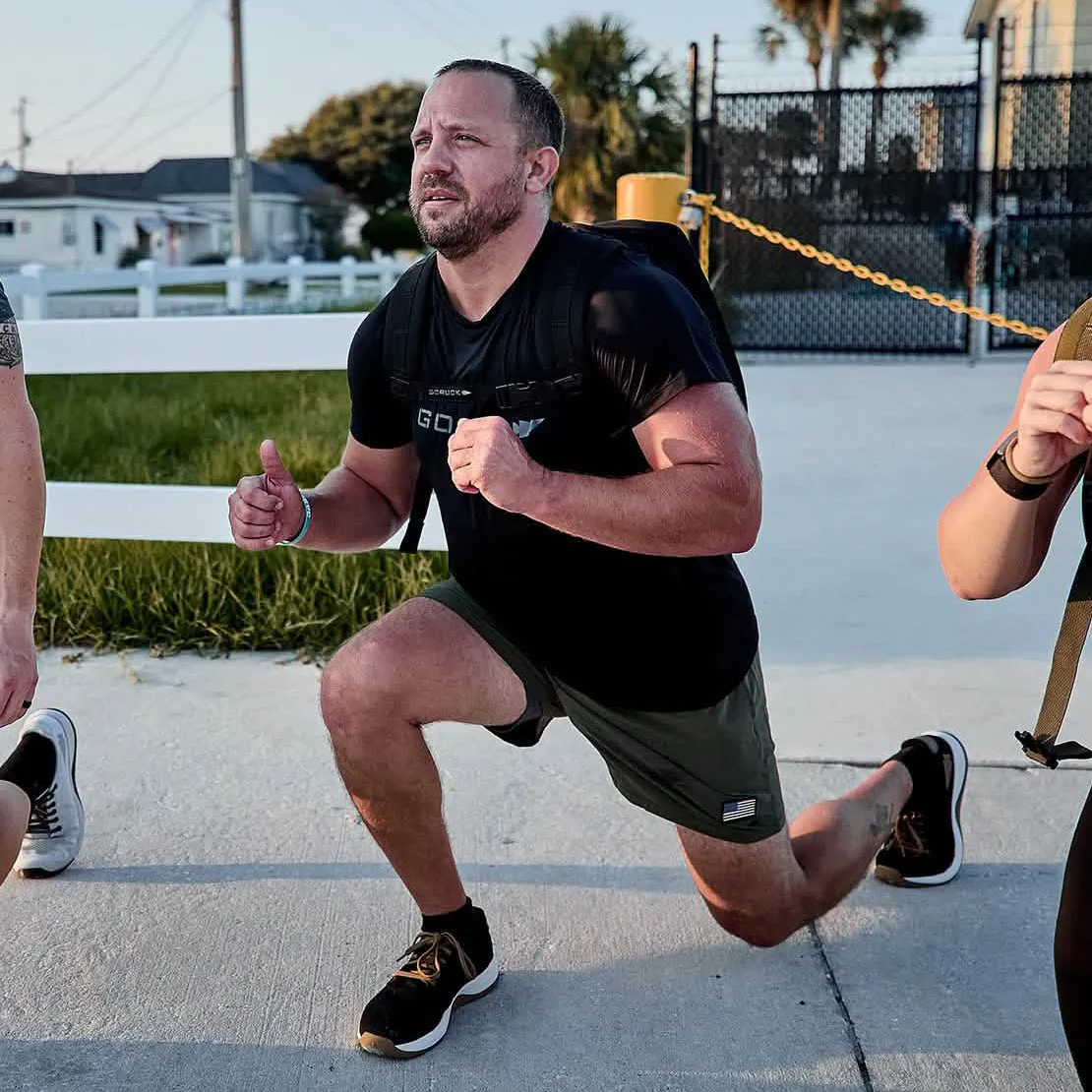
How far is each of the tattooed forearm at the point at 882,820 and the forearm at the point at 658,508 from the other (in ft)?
2.83

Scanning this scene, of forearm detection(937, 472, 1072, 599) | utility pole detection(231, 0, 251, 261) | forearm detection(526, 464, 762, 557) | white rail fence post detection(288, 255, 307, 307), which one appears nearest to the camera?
forearm detection(937, 472, 1072, 599)

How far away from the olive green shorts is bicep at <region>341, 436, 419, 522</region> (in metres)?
0.36

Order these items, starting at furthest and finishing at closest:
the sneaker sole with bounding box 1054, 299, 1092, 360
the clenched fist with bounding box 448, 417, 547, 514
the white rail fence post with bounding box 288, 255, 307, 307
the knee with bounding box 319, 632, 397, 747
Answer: the white rail fence post with bounding box 288, 255, 307, 307
the knee with bounding box 319, 632, 397, 747
the clenched fist with bounding box 448, 417, 547, 514
the sneaker sole with bounding box 1054, 299, 1092, 360

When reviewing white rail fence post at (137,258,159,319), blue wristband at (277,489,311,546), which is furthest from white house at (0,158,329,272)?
blue wristband at (277,489,311,546)

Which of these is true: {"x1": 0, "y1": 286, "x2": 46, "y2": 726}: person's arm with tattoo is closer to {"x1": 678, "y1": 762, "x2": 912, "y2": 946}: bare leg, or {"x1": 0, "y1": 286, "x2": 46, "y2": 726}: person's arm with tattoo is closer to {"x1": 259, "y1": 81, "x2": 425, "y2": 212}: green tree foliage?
{"x1": 678, "y1": 762, "x2": 912, "y2": 946}: bare leg

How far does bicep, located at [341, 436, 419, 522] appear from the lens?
296 centimetres

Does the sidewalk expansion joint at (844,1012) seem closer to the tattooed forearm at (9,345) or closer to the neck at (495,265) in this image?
the neck at (495,265)

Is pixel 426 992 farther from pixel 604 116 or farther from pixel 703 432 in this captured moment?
pixel 604 116

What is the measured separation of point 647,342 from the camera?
241 centimetres

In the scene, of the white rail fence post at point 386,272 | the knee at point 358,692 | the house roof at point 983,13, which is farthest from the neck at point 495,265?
the house roof at point 983,13

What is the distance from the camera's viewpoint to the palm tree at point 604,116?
27.8 meters

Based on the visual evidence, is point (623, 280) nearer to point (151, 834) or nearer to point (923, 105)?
point (151, 834)

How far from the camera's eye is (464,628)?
8.89 ft

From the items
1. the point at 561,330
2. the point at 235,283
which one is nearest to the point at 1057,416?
the point at 561,330
